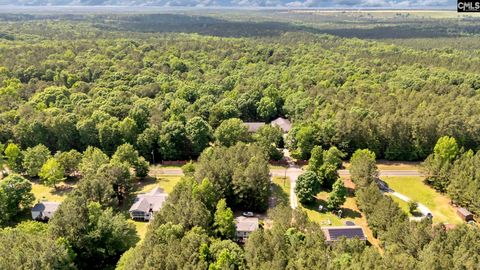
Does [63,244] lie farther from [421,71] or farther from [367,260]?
[421,71]


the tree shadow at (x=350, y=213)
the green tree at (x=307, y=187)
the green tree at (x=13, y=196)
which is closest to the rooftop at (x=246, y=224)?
the green tree at (x=307, y=187)

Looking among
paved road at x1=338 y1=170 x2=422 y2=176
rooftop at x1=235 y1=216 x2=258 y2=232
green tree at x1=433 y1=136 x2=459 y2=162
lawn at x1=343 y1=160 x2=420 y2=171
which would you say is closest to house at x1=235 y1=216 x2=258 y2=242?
rooftop at x1=235 y1=216 x2=258 y2=232

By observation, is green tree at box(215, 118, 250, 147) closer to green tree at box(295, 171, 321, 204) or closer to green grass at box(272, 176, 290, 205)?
green grass at box(272, 176, 290, 205)

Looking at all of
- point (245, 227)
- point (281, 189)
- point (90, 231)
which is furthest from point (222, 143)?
point (90, 231)

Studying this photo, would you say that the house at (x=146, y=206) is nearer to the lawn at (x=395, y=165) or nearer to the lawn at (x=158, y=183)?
the lawn at (x=158, y=183)

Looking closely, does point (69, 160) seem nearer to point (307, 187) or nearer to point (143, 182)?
point (143, 182)
